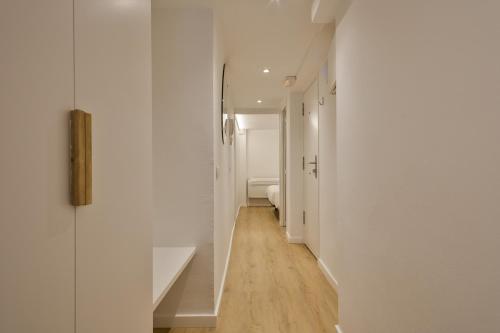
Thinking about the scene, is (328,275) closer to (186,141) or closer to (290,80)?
(186,141)

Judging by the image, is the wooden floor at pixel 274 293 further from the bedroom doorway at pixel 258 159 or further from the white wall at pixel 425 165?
the bedroom doorway at pixel 258 159

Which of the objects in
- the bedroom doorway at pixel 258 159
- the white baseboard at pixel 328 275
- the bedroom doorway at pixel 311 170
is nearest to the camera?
the white baseboard at pixel 328 275

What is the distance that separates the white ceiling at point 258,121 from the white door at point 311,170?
3.29 m

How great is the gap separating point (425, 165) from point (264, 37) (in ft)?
6.66

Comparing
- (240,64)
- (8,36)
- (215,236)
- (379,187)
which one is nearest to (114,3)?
(8,36)

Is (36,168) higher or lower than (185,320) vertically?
higher

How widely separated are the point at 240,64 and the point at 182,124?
5.01 feet

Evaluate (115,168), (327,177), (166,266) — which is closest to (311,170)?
(327,177)

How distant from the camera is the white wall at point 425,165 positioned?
26.1 inches

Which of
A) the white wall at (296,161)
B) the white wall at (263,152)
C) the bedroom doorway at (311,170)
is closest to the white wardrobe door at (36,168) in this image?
the bedroom doorway at (311,170)

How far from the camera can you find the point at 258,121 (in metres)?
7.80

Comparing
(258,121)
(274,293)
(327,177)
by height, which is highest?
(258,121)

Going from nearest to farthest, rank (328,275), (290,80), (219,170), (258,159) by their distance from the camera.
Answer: (219,170)
(328,275)
(290,80)
(258,159)

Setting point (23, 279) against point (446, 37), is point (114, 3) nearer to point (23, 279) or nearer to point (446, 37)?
point (23, 279)
